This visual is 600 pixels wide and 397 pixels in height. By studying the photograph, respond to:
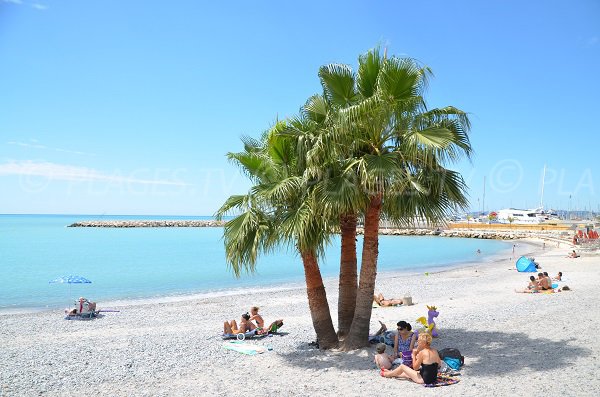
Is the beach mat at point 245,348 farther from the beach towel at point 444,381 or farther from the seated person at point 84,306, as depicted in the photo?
the seated person at point 84,306

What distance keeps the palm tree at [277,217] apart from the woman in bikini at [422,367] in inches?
80.6

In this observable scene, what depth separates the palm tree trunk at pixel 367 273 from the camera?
8.62m

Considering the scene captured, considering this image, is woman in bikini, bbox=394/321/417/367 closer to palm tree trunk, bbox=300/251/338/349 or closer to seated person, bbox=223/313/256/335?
palm tree trunk, bbox=300/251/338/349

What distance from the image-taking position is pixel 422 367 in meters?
7.39

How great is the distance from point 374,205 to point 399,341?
251 cm

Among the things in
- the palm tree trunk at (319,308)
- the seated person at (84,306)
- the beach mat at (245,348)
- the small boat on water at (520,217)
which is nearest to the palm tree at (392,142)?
the palm tree trunk at (319,308)

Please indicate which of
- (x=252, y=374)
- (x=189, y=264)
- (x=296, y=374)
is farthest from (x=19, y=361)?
(x=189, y=264)

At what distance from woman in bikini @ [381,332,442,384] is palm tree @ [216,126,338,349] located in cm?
205

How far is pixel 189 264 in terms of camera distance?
4288 cm

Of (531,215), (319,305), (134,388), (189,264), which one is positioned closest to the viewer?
(134,388)

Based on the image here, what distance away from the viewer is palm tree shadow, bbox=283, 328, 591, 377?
7875mm

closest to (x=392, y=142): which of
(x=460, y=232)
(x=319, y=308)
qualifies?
(x=319, y=308)

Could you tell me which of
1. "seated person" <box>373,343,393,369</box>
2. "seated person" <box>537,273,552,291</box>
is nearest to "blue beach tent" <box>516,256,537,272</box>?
"seated person" <box>537,273,552,291</box>

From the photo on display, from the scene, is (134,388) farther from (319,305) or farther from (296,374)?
(319,305)
